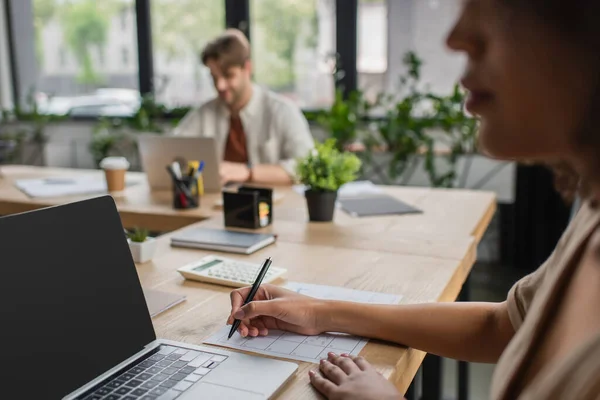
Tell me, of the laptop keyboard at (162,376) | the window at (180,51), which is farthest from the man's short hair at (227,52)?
the laptop keyboard at (162,376)

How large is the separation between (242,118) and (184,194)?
1.09m

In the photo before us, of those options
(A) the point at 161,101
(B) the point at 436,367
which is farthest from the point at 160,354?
(A) the point at 161,101

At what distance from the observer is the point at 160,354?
0.95 metres

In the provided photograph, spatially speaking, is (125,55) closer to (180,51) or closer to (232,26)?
(180,51)

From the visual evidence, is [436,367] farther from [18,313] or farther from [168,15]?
[168,15]

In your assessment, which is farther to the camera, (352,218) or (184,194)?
(184,194)

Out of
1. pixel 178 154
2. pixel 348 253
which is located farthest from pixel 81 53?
pixel 348 253

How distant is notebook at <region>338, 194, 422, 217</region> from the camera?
198cm

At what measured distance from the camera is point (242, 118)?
3.09 meters

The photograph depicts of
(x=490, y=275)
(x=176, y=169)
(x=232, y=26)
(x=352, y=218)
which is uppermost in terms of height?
(x=232, y=26)

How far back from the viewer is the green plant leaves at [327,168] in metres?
1.83

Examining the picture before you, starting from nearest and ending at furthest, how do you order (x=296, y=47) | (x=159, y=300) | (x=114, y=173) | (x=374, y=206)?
(x=159, y=300) → (x=374, y=206) → (x=114, y=173) → (x=296, y=47)

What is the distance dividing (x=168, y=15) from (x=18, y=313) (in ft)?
14.3

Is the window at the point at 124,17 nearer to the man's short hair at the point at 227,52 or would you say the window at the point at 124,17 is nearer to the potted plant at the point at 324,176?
the man's short hair at the point at 227,52
